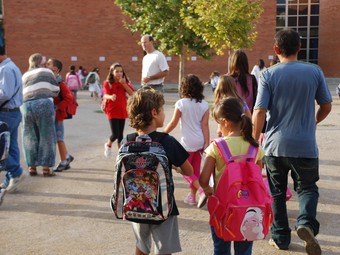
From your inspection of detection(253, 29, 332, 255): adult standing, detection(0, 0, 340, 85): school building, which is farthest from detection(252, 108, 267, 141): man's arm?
detection(0, 0, 340, 85): school building

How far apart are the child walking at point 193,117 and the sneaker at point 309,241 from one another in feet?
5.63

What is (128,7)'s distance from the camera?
26.9 meters

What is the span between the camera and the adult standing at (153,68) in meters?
7.68

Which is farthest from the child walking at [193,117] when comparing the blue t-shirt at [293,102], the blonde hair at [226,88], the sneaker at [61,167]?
the sneaker at [61,167]

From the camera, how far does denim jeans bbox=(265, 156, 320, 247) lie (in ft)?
14.6

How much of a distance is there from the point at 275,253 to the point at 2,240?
102 inches

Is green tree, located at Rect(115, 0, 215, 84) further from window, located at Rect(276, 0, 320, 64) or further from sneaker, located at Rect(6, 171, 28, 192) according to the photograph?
sneaker, located at Rect(6, 171, 28, 192)

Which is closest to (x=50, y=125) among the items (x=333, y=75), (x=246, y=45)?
(x=246, y=45)

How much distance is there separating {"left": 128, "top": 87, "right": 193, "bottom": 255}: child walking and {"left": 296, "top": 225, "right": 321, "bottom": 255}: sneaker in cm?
117

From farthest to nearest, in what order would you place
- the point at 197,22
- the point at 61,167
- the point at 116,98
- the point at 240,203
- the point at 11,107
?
the point at 197,22 < the point at 116,98 < the point at 61,167 < the point at 11,107 < the point at 240,203

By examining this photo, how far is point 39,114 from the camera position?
24.3ft

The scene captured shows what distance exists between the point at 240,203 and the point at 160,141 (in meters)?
0.69

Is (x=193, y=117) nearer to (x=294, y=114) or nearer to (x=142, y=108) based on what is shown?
(x=294, y=114)

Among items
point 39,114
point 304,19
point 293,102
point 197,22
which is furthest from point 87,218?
point 304,19
